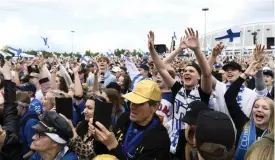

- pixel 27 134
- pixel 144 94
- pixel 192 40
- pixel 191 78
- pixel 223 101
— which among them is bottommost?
pixel 27 134

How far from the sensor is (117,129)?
3.47 m

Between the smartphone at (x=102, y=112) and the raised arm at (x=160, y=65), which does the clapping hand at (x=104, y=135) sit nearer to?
the smartphone at (x=102, y=112)

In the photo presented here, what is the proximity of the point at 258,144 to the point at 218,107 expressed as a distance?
244 centimetres

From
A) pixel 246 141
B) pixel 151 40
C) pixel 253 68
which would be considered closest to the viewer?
pixel 246 141

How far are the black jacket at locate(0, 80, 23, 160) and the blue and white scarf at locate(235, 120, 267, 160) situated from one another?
7.11 feet

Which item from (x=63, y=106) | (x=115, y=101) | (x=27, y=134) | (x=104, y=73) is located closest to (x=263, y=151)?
(x=63, y=106)

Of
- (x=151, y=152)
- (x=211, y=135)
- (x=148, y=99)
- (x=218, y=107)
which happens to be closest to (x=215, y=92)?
(x=218, y=107)

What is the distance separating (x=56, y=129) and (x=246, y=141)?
5.80ft

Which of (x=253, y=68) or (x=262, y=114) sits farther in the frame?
(x=253, y=68)

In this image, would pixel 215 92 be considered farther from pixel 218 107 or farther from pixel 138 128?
pixel 138 128

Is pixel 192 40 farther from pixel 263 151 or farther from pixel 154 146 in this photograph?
pixel 263 151

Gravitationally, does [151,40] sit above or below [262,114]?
above

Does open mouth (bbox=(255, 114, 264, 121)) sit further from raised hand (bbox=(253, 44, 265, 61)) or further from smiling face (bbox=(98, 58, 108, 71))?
smiling face (bbox=(98, 58, 108, 71))

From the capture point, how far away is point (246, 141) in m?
3.43
